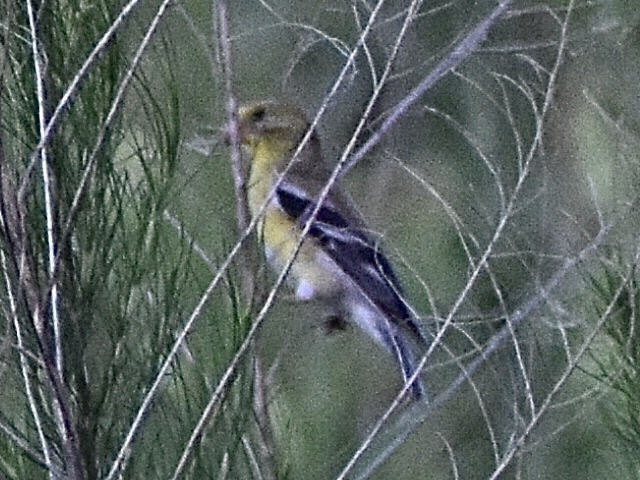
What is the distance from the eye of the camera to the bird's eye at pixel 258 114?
10.4 feet

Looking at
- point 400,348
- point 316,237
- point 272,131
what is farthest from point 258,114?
point 400,348

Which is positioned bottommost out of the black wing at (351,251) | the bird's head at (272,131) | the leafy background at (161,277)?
the black wing at (351,251)

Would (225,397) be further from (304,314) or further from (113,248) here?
(304,314)

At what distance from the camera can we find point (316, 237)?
305 centimetres

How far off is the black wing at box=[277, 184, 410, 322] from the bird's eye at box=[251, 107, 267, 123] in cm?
27

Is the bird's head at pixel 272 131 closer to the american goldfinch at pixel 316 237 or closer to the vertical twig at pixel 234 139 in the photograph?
the american goldfinch at pixel 316 237

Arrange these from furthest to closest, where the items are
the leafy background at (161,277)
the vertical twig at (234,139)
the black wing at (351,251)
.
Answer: the black wing at (351,251) < the vertical twig at (234,139) < the leafy background at (161,277)

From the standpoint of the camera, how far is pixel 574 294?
250cm

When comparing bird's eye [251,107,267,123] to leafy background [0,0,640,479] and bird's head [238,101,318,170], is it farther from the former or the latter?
leafy background [0,0,640,479]

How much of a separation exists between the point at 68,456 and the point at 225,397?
20cm

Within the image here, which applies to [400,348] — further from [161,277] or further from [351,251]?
[161,277]

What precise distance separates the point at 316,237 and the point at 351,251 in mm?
99

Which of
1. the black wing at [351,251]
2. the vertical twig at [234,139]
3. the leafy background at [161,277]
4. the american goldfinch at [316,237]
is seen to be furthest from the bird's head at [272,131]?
the vertical twig at [234,139]

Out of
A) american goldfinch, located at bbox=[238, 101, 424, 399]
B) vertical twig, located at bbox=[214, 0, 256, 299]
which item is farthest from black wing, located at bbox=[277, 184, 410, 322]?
vertical twig, located at bbox=[214, 0, 256, 299]
